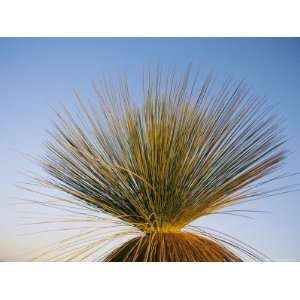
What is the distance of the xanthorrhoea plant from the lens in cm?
232

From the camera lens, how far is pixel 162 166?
2309 mm

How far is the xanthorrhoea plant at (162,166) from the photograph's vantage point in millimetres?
2316

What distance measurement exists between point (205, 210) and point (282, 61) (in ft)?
3.12

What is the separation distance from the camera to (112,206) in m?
2.35
